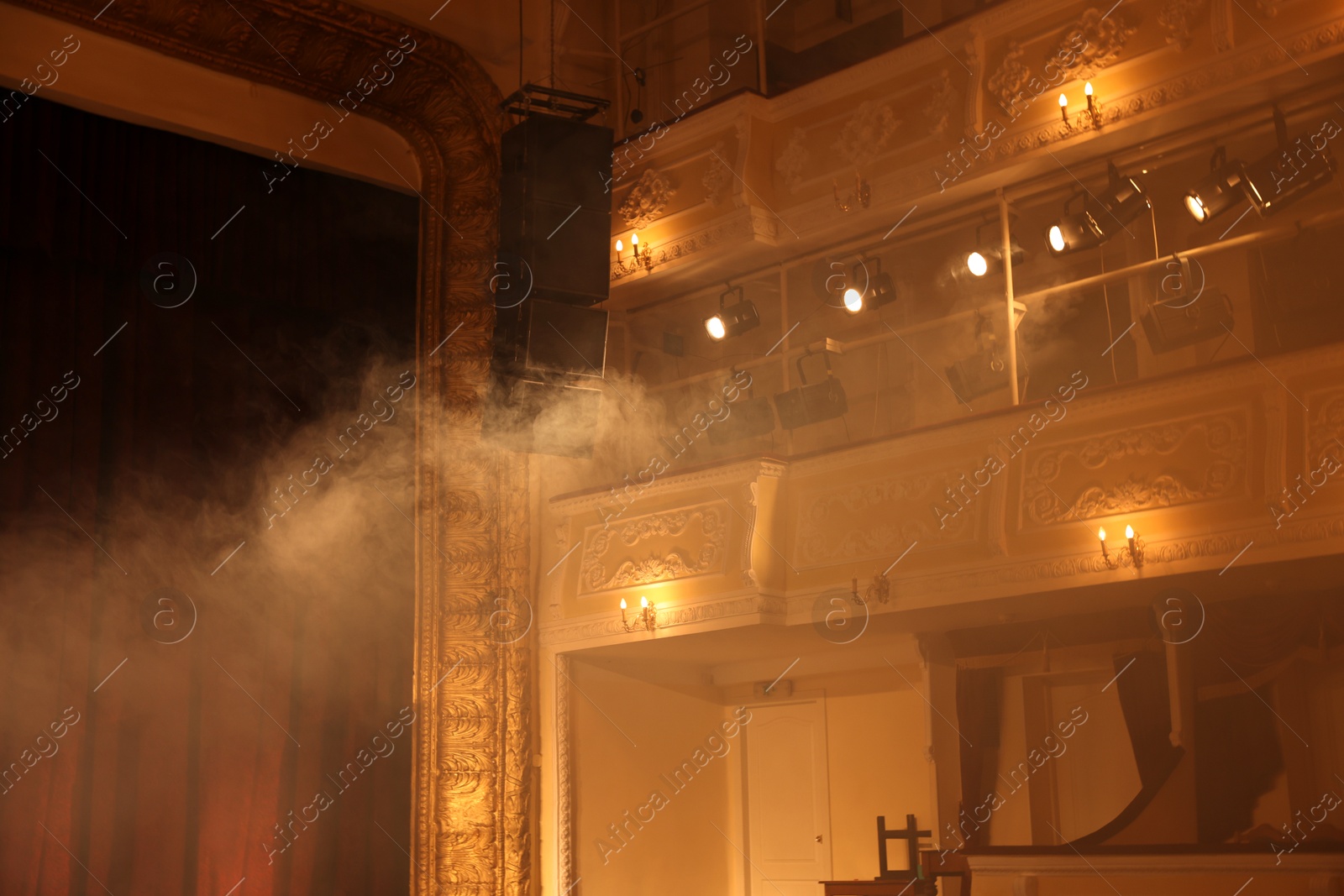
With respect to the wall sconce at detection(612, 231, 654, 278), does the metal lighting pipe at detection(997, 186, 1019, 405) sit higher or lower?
lower

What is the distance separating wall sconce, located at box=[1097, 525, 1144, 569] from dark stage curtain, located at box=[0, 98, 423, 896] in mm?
4144

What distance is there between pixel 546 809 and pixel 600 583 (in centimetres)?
141

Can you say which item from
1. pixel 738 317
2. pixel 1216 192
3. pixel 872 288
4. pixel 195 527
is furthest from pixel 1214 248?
pixel 195 527

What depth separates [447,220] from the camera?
8.40m

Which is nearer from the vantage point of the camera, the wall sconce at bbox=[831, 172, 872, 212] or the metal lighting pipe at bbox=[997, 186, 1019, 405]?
the metal lighting pipe at bbox=[997, 186, 1019, 405]

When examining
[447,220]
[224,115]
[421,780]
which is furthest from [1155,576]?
[224,115]

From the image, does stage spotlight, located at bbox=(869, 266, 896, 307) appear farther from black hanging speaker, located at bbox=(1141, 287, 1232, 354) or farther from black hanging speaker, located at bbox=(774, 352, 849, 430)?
black hanging speaker, located at bbox=(1141, 287, 1232, 354)

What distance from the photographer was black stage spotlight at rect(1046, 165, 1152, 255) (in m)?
6.71

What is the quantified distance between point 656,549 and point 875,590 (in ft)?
4.67

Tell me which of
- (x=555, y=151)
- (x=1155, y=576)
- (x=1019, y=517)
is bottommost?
(x=1155, y=576)

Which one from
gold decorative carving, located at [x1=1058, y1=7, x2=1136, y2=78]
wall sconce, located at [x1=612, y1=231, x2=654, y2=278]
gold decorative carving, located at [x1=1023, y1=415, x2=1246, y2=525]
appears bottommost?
gold decorative carving, located at [x1=1023, y1=415, x2=1246, y2=525]

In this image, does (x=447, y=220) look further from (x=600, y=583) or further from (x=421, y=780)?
(x=421, y=780)

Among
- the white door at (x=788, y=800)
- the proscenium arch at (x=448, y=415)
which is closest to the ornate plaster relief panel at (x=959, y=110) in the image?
the proscenium arch at (x=448, y=415)

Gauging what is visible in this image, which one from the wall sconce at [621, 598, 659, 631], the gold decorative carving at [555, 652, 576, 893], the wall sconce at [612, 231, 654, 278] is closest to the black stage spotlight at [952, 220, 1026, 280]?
the wall sconce at [612, 231, 654, 278]
